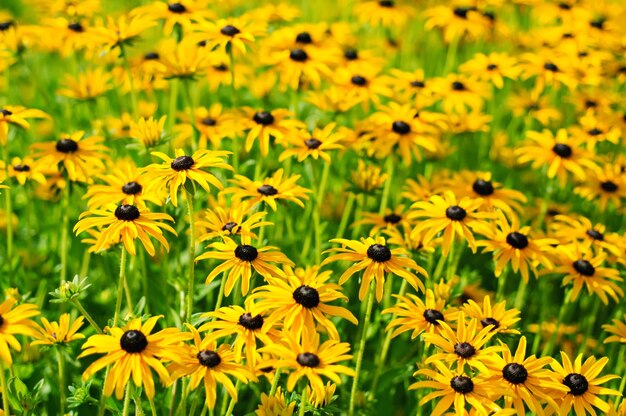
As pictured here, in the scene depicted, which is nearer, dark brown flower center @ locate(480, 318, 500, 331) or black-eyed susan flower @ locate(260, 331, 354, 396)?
black-eyed susan flower @ locate(260, 331, 354, 396)

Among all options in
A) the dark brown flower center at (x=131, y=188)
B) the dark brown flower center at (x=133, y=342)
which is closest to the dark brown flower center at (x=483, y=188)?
the dark brown flower center at (x=131, y=188)

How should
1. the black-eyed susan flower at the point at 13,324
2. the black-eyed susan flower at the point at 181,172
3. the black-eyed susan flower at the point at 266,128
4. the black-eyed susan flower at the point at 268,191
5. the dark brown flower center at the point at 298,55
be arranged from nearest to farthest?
the black-eyed susan flower at the point at 13,324
the black-eyed susan flower at the point at 181,172
the black-eyed susan flower at the point at 268,191
the black-eyed susan flower at the point at 266,128
the dark brown flower center at the point at 298,55

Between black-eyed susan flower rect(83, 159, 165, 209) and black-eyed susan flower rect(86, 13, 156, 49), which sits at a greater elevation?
black-eyed susan flower rect(86, 13, 156, 49)

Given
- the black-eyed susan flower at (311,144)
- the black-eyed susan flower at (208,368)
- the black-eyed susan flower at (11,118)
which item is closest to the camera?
the black-eyed susan flower at (208,368)

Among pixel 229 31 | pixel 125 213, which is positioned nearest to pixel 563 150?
pixel 229 31

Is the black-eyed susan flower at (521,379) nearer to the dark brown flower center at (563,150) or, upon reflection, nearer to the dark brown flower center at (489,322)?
the dark brown flower center at (489,322)

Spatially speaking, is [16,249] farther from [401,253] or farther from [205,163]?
[401,253]

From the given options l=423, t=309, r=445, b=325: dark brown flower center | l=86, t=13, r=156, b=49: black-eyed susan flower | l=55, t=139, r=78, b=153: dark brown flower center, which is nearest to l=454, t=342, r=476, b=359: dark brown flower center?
l=423, t=309, r=445, b=325: dark brown flower center

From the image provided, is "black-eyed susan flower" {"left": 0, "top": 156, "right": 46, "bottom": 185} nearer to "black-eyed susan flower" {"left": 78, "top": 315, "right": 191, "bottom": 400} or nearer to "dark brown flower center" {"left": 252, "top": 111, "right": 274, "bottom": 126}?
"dark brown flower center" {"left": 252, "top": 111, "right": 274, "bottom": 126}
